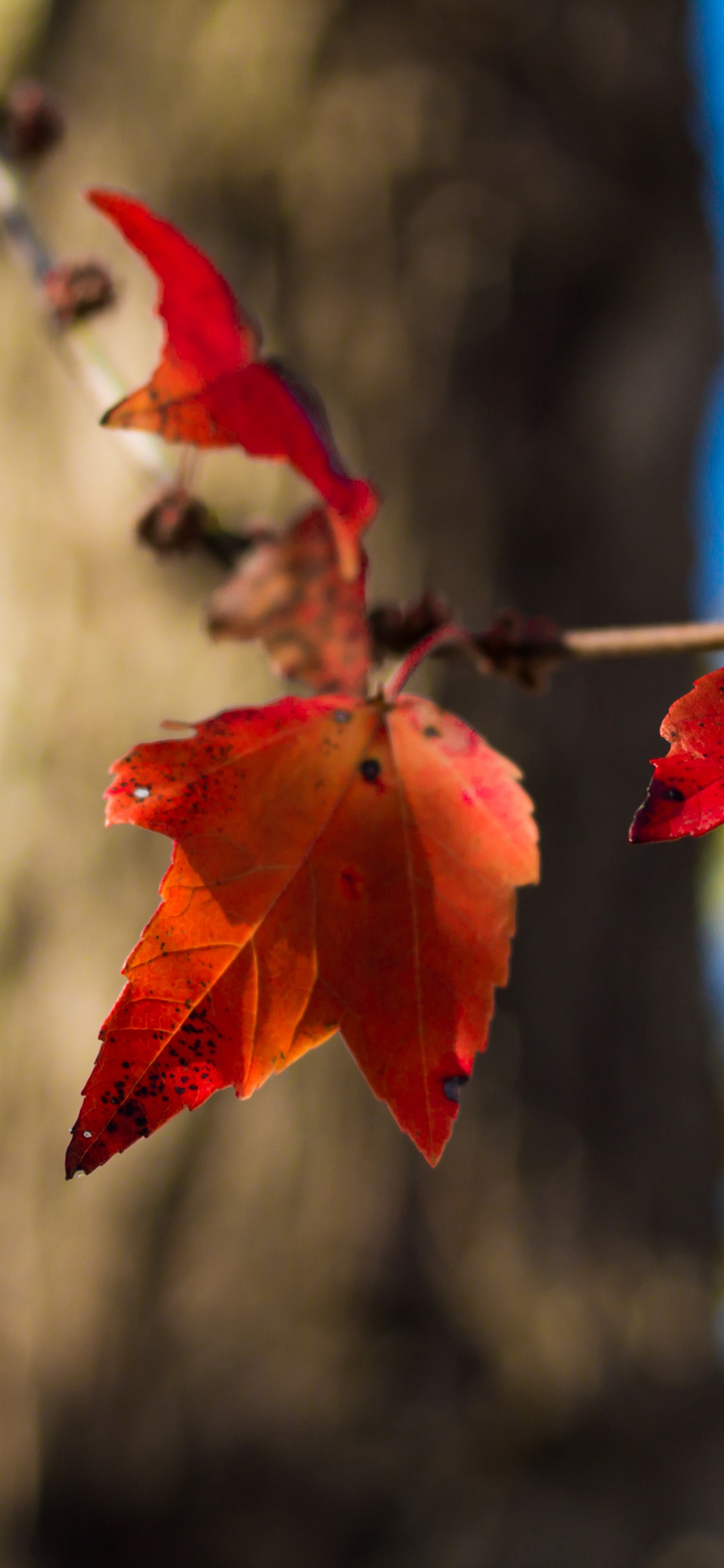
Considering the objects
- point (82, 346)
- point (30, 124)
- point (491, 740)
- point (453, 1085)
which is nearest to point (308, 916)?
point (453, 1085)

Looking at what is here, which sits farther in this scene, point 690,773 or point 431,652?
point 431,652

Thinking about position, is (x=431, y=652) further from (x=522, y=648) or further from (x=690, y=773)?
(x=690, y=773)

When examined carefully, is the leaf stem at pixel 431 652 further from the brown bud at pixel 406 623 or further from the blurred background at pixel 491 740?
the blurred background at pixel 491 740

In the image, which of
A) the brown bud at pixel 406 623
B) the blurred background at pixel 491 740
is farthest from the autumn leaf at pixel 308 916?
the blurred background at pixel 491 740

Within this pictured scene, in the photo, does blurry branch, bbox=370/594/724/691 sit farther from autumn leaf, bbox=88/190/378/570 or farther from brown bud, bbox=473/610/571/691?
autumn leaf, bbox=88/190/378/570

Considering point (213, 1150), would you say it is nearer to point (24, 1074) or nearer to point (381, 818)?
point (24, 1074)

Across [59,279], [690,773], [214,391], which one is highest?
[59,279]
